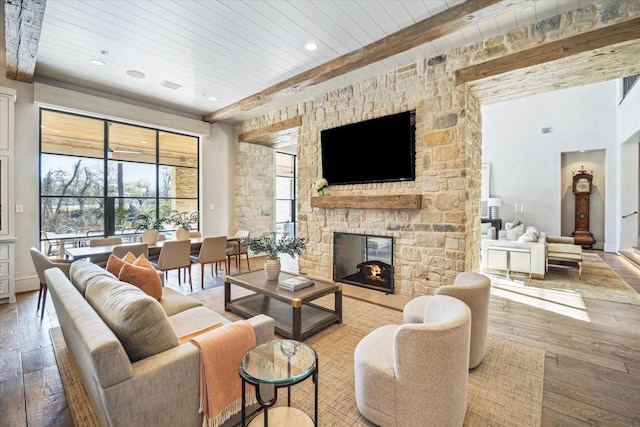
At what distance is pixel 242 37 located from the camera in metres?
3.15

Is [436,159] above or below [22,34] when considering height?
below

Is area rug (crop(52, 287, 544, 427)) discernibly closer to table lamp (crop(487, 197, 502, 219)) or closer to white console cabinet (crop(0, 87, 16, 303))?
white console cabinet (crop(0, 87, 16, 303))

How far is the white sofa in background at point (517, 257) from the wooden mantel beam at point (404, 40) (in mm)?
3664

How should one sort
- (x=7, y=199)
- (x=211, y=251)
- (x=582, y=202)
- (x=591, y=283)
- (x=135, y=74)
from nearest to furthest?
(x=7, y=199) < (x=135, y=74) < (x=591, y=283) < (x=211, y=251) < (x=582, y=202)

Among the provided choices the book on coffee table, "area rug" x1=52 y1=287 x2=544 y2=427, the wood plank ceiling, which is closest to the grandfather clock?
the wood plank ceiling

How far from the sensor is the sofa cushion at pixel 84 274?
6.32 feet

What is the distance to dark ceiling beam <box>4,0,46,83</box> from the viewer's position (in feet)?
8.06

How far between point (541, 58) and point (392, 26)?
155cm

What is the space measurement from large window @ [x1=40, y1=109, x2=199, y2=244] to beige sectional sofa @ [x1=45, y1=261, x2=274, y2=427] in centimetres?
393

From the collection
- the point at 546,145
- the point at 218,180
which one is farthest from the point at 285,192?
the point at 546,145

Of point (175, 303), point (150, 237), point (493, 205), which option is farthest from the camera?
point (493, 205)

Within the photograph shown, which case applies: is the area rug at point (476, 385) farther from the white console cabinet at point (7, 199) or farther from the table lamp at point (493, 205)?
the table lamp at point (493, 205)

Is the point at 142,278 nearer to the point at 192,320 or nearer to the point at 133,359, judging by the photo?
the point at 192,320

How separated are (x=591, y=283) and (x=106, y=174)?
8237 millimetres
